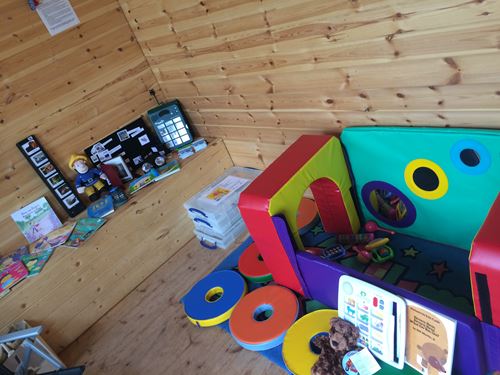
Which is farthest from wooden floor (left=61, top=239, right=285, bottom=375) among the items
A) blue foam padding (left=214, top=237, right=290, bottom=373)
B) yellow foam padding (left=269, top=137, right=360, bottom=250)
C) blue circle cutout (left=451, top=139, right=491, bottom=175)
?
blue circle cutout (left=451, top=139, right=491, bottom=175)

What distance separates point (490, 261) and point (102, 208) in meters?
1.81

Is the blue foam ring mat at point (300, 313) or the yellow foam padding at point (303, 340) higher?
the yellow foam padding at point (303, 340)

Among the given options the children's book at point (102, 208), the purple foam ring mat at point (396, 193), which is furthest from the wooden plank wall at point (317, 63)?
the children's book at point (102, 208)

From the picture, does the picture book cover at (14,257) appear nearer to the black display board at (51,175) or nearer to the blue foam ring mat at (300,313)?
the black display board at (51,175)

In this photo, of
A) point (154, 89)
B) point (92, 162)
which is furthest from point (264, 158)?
point (92, 162)

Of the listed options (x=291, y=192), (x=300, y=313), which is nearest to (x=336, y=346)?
(x=300, y=313)

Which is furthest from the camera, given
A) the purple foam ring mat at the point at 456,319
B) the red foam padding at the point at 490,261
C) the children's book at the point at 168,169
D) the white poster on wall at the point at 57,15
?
the children's book at the point at 168,169

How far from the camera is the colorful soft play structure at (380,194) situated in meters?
1.36

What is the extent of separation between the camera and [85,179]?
7.23 feet

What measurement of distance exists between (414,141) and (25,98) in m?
1.89

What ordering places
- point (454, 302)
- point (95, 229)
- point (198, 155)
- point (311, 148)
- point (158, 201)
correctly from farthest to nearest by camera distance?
1. point (198, 155)
2. point (158, 201)
3. point (95, 229)
4. point (311, 148)
5. point (454, 302)

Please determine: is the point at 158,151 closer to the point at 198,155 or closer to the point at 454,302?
the point at 198,155

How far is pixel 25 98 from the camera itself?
2.03 meters

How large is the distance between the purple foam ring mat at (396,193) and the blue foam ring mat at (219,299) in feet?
2.27
